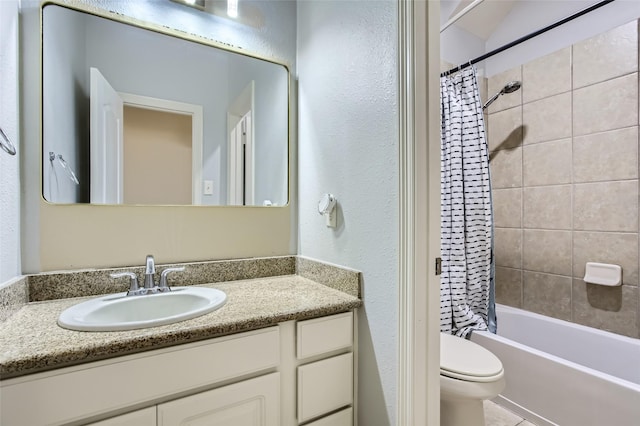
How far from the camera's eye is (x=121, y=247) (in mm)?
1200

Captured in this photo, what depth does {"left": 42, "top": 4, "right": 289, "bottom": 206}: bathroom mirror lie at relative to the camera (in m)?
1.13

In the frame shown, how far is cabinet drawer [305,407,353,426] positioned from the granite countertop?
36cm

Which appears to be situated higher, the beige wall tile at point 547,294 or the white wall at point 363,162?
the white wall at point 363,162

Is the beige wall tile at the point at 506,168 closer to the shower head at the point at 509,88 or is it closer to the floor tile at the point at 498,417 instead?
the shower head at the point at 509,88

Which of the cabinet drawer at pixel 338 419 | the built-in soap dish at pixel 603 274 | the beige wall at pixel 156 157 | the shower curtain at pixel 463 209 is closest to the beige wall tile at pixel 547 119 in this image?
the shower curtain at pixel 463 209

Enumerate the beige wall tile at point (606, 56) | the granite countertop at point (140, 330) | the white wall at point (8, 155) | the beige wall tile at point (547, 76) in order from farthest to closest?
the beige wall tile at point (547, 76)
the beige wall tile at point (606, 56)
the white wall at point (8, 155)
the granite countertop at point (140, 330)

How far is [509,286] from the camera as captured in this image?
238 cm

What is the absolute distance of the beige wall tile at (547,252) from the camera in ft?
6.71

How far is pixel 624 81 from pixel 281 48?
1.98 meters

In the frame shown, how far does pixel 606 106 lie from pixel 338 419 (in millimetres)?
2293

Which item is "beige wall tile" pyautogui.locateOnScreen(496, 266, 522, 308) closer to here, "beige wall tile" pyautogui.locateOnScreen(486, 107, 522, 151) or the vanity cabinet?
"beige wall tile" pyautogui.locateOnScreen(486, 107, 522, 151)

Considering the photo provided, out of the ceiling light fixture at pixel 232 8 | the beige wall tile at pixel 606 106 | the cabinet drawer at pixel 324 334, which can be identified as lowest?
the cabinet drawer at pixel 324 334

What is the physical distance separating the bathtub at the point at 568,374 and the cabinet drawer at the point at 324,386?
1100 millimetres

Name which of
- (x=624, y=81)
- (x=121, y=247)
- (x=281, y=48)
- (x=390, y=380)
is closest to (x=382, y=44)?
(x=281, y=48)
